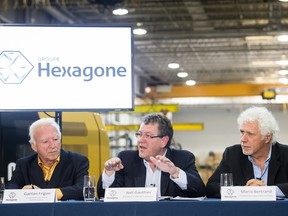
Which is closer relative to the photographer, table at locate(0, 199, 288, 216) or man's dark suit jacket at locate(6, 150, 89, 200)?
table at locate(0, 199, 288, 216)

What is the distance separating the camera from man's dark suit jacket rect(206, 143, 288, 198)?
4.04m

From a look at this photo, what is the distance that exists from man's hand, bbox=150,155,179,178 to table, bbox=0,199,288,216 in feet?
1.86

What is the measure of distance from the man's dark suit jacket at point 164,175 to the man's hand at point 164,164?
161 millimetres

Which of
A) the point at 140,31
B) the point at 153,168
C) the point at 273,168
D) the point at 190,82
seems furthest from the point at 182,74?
the point at 273,168

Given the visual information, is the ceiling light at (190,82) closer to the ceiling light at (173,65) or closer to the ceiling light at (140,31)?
the ceiling light at (173,65)

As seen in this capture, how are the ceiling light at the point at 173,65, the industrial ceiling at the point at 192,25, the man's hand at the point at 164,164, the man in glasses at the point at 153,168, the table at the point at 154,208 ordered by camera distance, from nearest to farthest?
the table at the point at 154,208 < the man's hand at the point at 164,164 < the man in glasses at the point at 153,168 < the industrial ceiling at the point at 192,25 < the ceiling light at the point at 173,65

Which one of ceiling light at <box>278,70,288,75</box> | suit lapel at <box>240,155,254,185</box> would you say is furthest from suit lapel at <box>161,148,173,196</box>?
ceiling light at <box>278,70,288,75</box>

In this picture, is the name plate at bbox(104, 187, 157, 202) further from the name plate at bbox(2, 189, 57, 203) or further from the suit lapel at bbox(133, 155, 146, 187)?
the suit lapel at bbox(133, 155, 146, 187)

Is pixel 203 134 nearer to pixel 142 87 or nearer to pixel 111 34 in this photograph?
pixel 142 87

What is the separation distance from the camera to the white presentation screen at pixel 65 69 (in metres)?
4.52

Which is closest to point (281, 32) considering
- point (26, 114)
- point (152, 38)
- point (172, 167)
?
point (152, 38)

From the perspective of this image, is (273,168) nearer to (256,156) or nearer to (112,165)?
(256,156)

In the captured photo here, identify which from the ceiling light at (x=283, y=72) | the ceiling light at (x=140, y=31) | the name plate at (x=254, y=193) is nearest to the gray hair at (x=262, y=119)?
the name plate at (x=254, y=193)

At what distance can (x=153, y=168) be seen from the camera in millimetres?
4184
